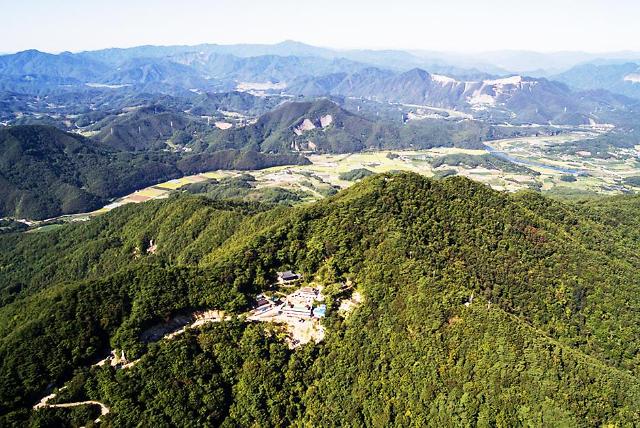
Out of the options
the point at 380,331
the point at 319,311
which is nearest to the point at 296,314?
the point at 319,311

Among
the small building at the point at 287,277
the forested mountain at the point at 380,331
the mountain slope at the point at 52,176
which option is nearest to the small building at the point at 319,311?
the forested mountain at the point at 380,331

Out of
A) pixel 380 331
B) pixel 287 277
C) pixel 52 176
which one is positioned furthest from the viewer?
pixel 52 176

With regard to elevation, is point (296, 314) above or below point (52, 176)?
above

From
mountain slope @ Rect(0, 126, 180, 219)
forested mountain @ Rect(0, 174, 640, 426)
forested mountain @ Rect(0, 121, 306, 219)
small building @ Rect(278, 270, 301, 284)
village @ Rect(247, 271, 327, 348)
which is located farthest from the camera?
mountain slope @ Rect(0, 126, 180, 219)

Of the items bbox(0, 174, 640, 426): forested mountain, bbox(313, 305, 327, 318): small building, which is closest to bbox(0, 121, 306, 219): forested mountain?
bbox(0, 174, 640, 426): forested mountain

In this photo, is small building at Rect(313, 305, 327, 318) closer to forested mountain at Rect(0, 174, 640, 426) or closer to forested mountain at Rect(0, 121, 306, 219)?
forested mountain at Rect(0, 174, 640, 426)

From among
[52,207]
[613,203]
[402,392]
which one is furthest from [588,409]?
[52,207]

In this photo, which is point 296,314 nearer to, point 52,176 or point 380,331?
point 380,331
